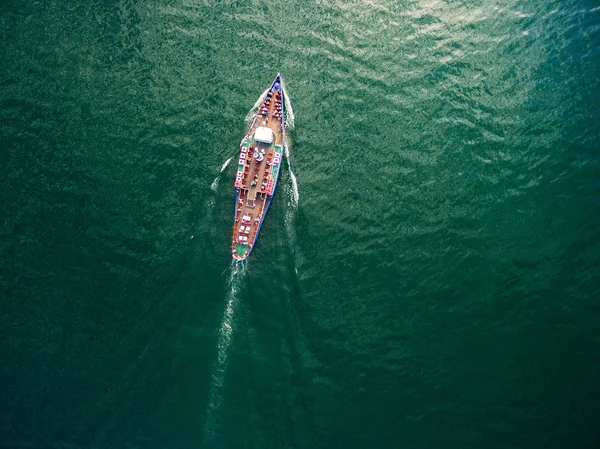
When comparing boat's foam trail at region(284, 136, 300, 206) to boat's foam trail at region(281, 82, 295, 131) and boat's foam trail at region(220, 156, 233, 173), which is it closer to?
boat's foam trail at region(281, 82, 295, 131)

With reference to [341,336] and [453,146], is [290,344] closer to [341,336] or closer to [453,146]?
[341,336]

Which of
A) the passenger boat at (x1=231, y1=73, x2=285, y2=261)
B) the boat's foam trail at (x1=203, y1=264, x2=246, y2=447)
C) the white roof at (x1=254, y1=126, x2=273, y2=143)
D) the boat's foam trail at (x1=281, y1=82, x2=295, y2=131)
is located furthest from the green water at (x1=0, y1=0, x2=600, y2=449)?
the white roof at (x1=254, y1=126, x2=273, y2=143)

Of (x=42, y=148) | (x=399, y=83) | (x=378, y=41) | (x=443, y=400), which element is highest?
(x=378, y=41)

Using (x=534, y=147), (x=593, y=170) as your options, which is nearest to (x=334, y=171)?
(x=534, y=147)

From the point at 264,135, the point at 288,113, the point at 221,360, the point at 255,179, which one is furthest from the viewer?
the point at 288,113

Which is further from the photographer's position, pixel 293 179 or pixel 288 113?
pixel 288 113

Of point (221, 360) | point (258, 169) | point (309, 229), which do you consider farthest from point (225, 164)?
point (221, 360)

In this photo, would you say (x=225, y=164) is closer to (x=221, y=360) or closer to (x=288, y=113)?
(x=288, y=113)
